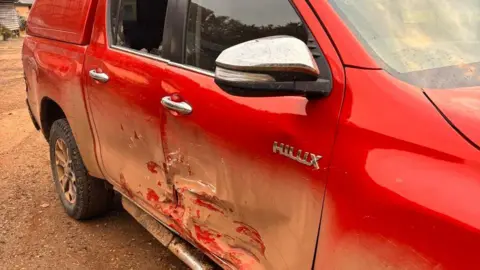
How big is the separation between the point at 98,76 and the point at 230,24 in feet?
3.75

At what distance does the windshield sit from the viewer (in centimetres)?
159

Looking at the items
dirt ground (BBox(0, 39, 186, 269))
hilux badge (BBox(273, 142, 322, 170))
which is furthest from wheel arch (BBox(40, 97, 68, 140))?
hilux badge (BBox(273, 142, 322, 170))

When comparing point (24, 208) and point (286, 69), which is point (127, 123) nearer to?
point (286, 69)

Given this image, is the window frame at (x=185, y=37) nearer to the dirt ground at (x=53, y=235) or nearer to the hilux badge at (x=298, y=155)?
the hilux badge at (x=298, y=155)

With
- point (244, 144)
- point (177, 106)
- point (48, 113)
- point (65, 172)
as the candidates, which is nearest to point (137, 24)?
point (177, 106)

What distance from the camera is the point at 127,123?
9.01 ft

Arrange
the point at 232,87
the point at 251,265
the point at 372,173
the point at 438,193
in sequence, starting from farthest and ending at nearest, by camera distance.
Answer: the point at 251,265
the point at 232,87
the point at 372,173
the point at 438,193

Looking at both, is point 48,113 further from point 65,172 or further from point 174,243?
point 174,243

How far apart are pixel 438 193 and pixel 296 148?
0.51 metres

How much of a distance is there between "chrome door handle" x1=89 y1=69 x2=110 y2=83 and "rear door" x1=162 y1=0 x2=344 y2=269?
0.70 meters

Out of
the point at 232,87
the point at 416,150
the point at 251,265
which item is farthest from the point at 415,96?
the point at 251,265

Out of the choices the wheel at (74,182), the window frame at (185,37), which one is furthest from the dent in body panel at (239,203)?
the wheel at (74,182)

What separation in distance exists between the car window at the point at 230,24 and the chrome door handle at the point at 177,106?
19 cm

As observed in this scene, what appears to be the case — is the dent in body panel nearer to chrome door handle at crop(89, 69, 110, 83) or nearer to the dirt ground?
chrome door handle at crop(89, 69, 110, 83)
